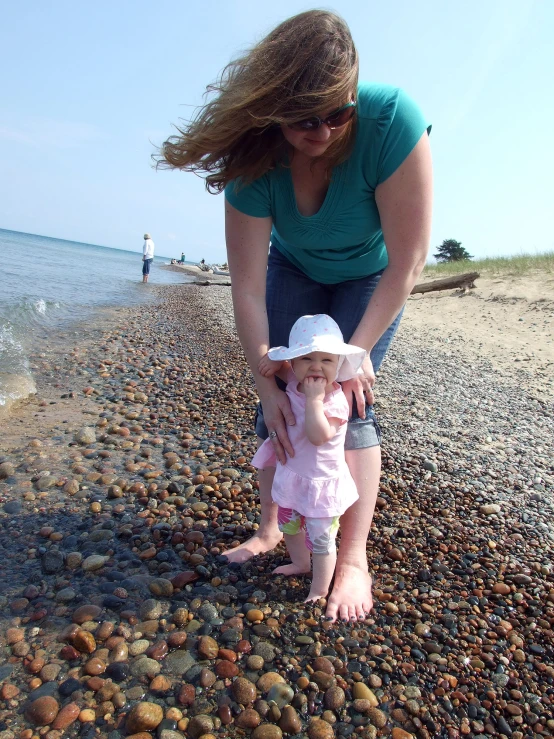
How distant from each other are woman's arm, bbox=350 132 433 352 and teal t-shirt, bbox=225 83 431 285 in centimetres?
5

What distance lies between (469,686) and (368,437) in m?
0.97

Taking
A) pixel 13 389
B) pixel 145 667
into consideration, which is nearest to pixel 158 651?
pixel 145 667

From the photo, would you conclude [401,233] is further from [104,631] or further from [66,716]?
[66,716]

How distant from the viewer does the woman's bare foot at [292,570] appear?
227cm

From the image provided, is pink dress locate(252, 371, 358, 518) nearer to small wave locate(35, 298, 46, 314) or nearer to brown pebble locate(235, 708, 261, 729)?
brown pebble locate(235, 708, 261, 729)

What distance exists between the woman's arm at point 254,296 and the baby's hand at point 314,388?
6.1 inches

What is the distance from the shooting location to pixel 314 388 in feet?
6.31

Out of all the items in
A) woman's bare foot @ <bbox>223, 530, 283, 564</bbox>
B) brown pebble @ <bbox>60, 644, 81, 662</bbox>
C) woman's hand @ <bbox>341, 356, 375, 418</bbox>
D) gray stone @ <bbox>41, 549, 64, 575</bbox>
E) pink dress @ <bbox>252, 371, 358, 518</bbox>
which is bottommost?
gray stone @ <bbox>41, 549, 64, 575</bbox>

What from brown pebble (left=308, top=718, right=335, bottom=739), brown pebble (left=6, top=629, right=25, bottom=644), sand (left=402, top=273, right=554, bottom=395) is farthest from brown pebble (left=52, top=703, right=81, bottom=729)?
sand (left=402, top=273, right=554, bottom=395)

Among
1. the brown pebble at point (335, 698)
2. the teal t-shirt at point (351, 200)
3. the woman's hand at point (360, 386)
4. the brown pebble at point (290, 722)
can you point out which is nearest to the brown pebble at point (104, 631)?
the brown pebble at point (290, 722)

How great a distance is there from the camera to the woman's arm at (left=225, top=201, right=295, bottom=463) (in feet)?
6.77

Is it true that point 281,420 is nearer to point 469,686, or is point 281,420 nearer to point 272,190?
point 272,190

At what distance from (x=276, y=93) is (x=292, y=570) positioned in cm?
192

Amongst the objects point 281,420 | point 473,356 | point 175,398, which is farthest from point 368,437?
point 473,356
